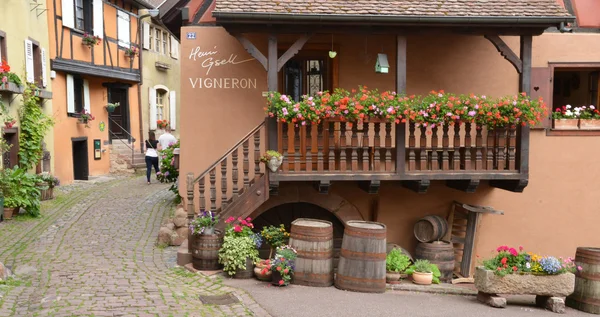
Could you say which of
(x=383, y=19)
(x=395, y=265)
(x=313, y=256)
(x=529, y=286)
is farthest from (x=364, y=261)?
(x=383, y=19)

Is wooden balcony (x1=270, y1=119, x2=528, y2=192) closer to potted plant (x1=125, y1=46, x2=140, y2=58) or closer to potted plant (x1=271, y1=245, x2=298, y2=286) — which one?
potted plant (x1=271, y1=245, x2=298, y2=286)

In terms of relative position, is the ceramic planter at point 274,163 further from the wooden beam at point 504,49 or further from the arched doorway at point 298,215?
the wooden beam at point 504,49

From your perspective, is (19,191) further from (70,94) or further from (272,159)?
(70,94)

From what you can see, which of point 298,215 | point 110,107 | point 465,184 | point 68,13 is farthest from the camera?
point 110,107

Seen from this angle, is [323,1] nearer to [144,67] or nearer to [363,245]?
[363,245]

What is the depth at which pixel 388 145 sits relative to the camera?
7.45 meters

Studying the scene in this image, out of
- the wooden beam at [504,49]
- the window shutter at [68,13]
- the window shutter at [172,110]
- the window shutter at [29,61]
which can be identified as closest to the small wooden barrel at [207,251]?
the wooden beam at [504,49]

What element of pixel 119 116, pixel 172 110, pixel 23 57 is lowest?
pixel 119 116

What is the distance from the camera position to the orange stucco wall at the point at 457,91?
853cm

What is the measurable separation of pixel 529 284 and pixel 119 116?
15304 mm

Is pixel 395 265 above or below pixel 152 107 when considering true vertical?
below

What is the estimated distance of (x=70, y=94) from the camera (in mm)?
15594

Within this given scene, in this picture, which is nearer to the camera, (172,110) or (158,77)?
(158,77)

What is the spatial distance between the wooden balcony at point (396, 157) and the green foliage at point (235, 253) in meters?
0.89
